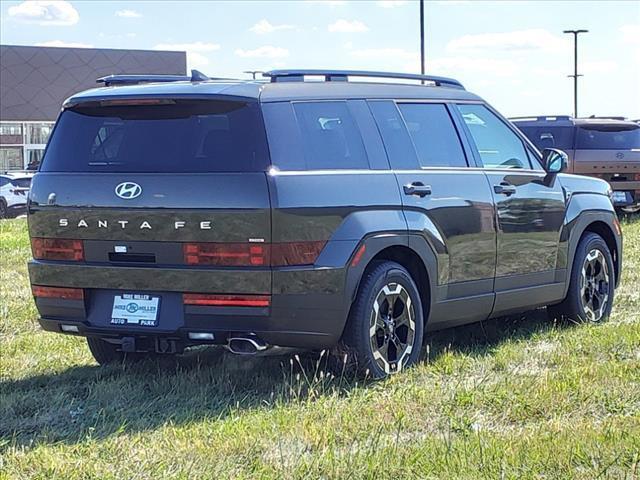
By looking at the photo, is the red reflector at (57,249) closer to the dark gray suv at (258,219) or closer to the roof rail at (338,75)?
the dark gray suv at (258,219)

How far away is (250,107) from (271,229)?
0.72 m

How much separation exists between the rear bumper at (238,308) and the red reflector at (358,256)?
10 centimetres

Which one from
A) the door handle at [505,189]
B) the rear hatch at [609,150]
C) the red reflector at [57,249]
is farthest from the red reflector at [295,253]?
the rear hatch at [609,150]

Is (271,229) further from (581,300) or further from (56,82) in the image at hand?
(56,82)

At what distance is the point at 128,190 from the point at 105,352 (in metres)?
1.47

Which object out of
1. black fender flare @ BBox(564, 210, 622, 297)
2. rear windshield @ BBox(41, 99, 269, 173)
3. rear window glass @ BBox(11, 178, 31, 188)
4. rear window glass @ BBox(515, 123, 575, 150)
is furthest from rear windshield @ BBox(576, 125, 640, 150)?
rear window glass @ BBox(11, 178, 31, 188)

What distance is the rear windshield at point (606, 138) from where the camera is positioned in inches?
744

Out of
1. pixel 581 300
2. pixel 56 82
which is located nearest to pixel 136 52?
pixel 56 82

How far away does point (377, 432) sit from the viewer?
5.06 meters

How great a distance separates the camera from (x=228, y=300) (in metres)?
5.79

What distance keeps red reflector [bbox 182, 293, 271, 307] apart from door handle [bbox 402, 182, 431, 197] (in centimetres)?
121

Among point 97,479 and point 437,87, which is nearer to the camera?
point 97,479

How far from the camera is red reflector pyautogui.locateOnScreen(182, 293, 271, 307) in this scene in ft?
18.9

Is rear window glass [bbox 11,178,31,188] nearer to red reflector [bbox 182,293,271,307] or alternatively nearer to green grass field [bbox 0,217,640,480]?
green grass field [bbox 0,217,640,480]
